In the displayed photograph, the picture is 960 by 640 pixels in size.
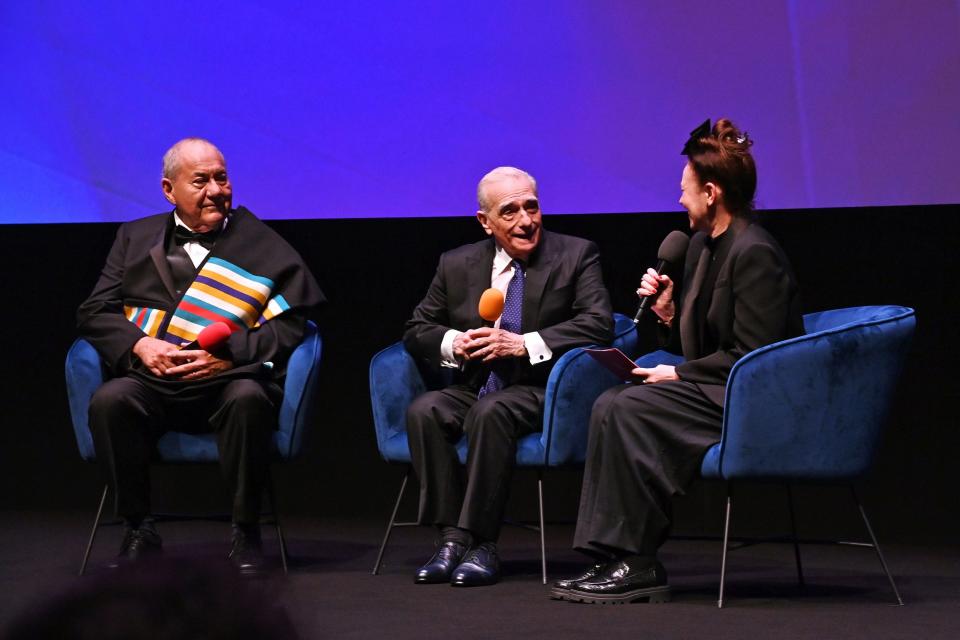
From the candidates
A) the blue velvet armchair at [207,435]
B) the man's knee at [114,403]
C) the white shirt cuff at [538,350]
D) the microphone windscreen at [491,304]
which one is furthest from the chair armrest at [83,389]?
the white shirt cuff at [538,350]

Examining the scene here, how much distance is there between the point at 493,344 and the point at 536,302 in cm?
23

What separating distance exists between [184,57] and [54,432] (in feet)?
5.28

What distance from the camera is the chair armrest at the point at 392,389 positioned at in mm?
3793

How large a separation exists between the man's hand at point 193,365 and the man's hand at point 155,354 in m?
0.02

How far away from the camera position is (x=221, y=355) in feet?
12.5

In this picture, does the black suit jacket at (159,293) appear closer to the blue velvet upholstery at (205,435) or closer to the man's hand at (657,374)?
the blue velvet upholstery at (205,435)

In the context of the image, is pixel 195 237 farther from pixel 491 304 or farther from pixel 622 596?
pixel 622 596

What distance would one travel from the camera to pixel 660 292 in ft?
11.5

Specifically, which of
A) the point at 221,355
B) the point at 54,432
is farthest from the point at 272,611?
the point at 54,432

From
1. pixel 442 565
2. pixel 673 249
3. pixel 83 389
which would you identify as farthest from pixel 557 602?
pixel 83 389

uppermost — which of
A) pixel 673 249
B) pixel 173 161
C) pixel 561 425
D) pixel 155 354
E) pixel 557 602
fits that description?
pixel 173 161

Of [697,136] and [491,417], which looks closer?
[697,136]

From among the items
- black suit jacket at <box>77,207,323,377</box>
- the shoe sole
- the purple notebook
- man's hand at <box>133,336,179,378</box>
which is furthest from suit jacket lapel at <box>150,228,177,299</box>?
the shoe sole

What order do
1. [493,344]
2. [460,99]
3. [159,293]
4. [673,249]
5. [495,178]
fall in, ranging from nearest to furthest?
[673,249]
[493,344]
[495,178]
[159,293]
[460,99]
